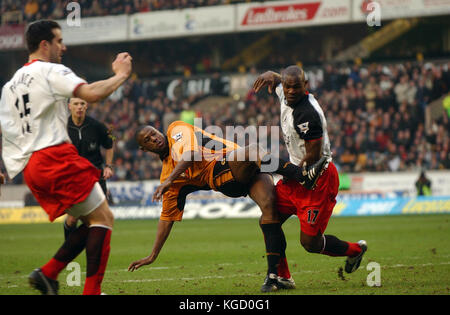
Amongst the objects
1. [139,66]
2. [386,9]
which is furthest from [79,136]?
[139,66]

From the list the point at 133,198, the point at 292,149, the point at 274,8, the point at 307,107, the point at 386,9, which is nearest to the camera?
A: the point at 307,107

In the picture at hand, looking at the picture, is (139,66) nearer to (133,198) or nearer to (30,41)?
(133,198)

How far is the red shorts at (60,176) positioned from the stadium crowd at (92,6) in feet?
96.6

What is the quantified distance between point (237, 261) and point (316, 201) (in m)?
3.79

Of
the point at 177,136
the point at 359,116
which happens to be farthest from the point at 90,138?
the point at 359,116

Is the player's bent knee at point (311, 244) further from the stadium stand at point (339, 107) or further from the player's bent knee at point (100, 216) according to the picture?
the stadium stand at point (339, 107)

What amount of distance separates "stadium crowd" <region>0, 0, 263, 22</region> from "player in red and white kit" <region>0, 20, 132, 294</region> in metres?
29.1

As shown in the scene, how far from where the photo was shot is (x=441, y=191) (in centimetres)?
2394

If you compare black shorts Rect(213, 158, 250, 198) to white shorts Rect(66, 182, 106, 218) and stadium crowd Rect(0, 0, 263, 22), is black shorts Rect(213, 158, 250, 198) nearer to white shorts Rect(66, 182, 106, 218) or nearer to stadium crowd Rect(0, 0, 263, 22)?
white shorts Rect(66, 182, 106, 218)

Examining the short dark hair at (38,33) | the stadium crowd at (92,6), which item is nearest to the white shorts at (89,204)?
the short dark hair at (38,33)

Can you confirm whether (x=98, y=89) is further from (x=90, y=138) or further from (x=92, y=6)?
(x=92, y=6)

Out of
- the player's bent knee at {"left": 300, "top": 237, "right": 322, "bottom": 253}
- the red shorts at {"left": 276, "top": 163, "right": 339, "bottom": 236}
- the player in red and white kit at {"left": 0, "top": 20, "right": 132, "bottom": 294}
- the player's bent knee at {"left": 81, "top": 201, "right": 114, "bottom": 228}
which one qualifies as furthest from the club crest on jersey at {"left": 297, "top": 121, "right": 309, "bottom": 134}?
the player's bent knee at {"left": 81, "top": 201, "right": 114, "bottom": 228}

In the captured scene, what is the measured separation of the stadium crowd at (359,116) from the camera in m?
25.9
